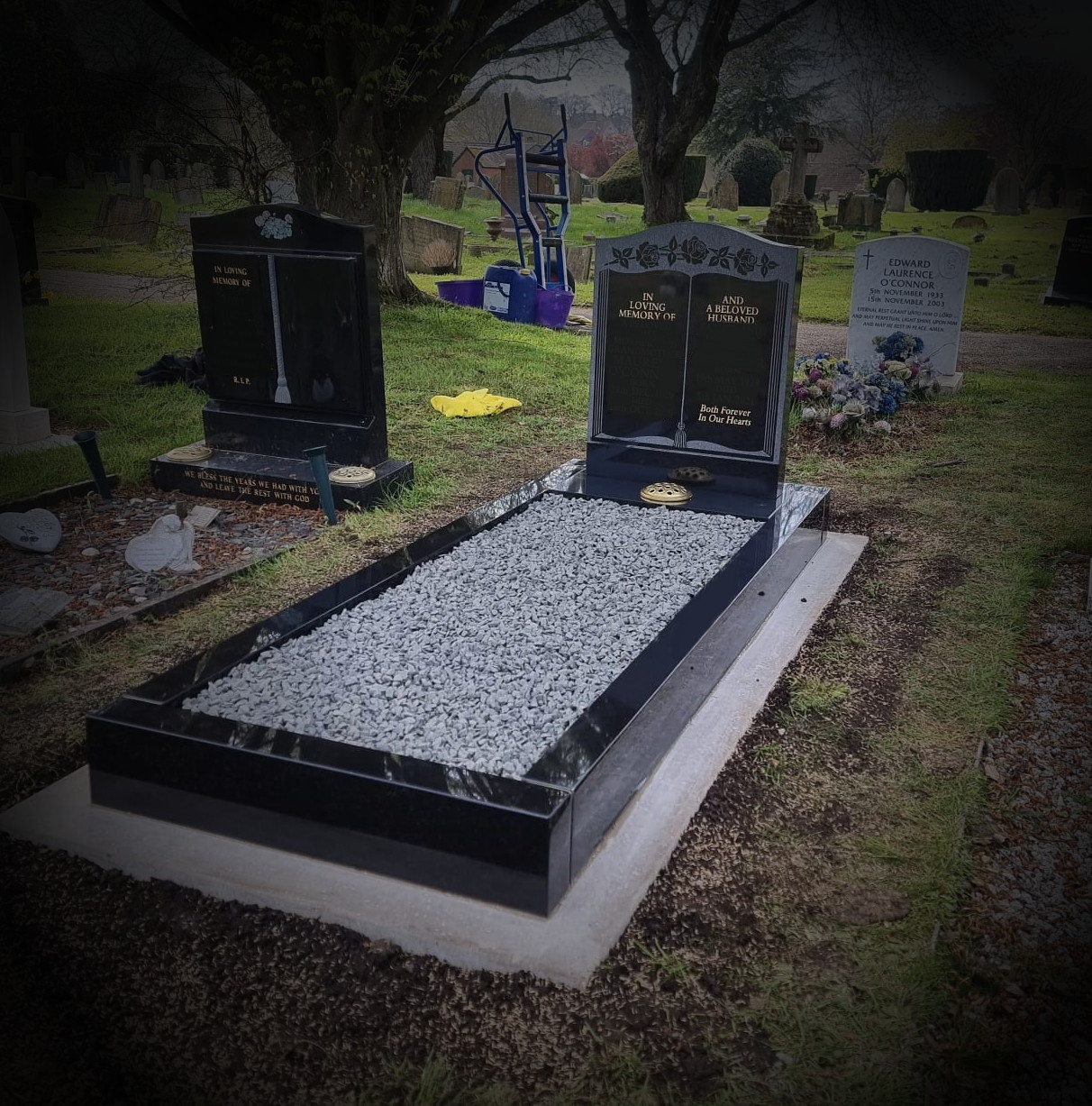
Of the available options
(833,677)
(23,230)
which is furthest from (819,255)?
(833,677)

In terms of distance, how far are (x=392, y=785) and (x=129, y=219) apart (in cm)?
1750

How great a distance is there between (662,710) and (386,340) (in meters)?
7.71

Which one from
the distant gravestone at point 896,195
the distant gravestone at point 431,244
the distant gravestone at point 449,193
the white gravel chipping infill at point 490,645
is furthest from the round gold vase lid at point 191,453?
the distant gravestone at point 896,195

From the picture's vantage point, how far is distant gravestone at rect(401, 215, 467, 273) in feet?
51.5

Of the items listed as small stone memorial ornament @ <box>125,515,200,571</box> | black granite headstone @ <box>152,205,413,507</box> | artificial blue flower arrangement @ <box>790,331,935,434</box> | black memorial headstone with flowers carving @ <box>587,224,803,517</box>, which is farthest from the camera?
artificial blue flower arrangement @ <box>790,331,935,434</box>

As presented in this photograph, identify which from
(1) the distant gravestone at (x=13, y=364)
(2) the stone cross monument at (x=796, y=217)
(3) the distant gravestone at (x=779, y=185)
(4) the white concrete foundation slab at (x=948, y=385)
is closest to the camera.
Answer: (1) the distant gravestone at (x=13, y=364)

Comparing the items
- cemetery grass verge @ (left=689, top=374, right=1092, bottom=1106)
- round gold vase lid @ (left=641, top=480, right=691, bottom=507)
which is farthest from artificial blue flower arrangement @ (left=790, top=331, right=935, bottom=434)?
round gold vase lid @ (left=641, top=480, right=691, bottom=507)

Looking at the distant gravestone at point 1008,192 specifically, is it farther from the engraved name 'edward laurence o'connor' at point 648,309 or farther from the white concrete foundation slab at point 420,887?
the white concrete foundation slab at point 420,887

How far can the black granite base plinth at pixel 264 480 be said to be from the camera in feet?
18.0

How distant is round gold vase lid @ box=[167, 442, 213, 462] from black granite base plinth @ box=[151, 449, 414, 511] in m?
0.02

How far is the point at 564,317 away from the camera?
1217 cm

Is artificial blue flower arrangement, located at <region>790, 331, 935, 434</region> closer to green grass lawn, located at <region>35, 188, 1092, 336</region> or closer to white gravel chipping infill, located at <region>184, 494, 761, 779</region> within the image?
white gravel chipping infill, located at <region>184, 494, 761, 779</region>

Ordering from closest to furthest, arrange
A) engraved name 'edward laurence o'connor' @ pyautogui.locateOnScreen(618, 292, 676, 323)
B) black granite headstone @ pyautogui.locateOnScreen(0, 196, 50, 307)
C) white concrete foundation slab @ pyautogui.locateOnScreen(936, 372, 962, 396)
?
engraved name 'edward laurence o'connor' @ pyautogui.locateOnScreen(618, 292, 676, 323), black granite headstone @ pyautogui.locateOnScreen(0, 196, 50, 307), white concrete foundation slab @ pyautogui.locateOnScreen(936, 372, 962, 396)

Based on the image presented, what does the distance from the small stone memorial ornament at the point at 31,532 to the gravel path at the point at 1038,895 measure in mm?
4228
